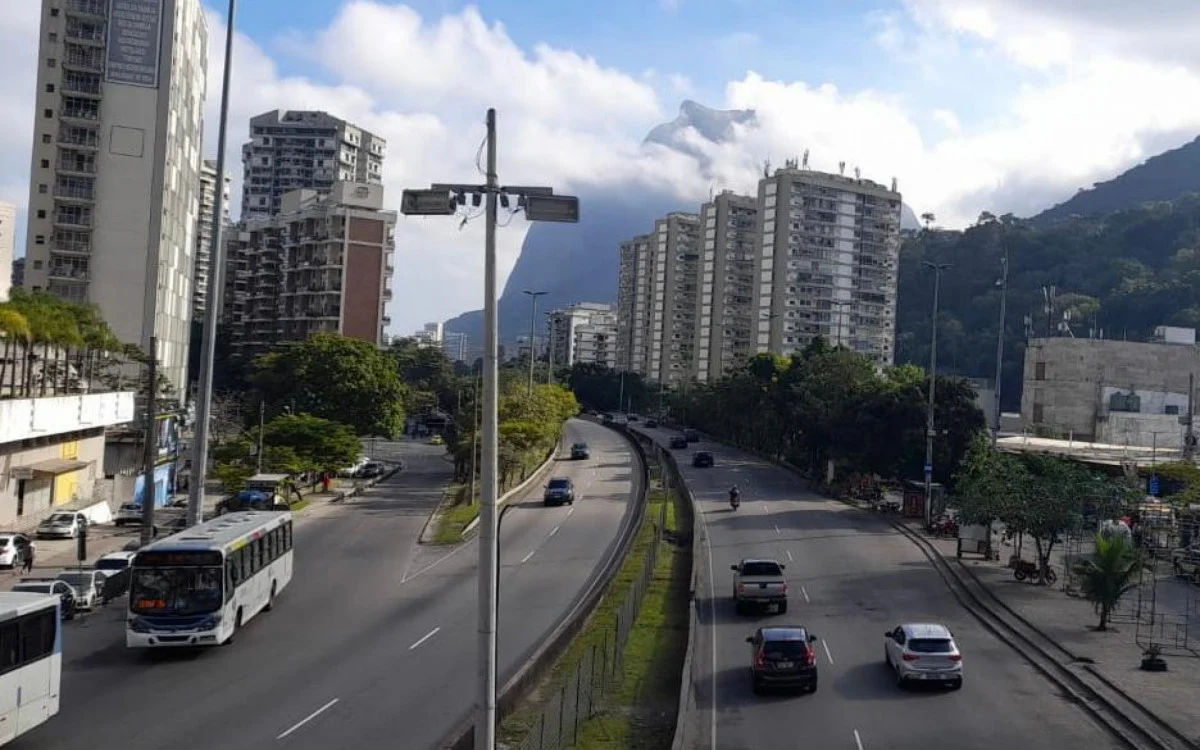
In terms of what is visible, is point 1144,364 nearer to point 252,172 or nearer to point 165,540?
point 165,540

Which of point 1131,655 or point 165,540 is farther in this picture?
point 1131,655

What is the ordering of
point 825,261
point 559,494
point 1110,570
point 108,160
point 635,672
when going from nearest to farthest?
point 635,672
point 1110,570
point 559,494
point 108,160
point 825,261

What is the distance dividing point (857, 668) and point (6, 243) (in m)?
51.1

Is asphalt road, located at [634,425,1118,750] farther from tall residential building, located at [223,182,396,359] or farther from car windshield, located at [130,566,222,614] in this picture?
tall residential building, located at [223,182,396,359]

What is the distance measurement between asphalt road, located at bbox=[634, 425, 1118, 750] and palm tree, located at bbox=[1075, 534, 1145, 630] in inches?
120

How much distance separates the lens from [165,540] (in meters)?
23.5

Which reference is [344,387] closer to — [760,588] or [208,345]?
[208,345]

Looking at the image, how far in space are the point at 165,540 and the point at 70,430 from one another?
25.0 meters

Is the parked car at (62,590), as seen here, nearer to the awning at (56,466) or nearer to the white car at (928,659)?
the awning at (56,466)

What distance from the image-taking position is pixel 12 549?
34688 millimetres

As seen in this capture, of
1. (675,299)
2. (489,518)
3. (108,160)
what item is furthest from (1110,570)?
(675,299)

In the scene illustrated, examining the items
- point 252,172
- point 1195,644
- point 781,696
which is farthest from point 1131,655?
point 252,172

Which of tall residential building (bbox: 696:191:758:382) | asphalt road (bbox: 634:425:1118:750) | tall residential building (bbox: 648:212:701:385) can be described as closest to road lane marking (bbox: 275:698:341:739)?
asphalt road (bbox: 634:425:1118:750)

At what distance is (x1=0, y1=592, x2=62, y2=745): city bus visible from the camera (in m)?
15.8
